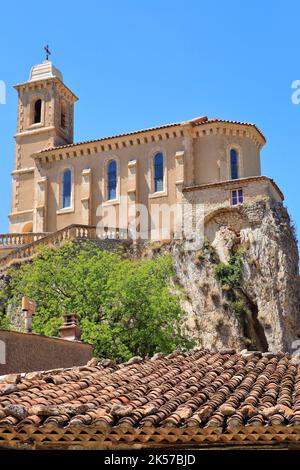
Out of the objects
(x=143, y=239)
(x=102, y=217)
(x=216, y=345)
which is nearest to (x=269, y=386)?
(x=216, y=345)

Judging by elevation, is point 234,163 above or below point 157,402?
above

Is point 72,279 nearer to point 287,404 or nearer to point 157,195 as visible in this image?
point 157,195

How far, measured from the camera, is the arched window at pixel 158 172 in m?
48.2

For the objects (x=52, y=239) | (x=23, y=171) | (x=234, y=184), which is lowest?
(x=52, y=239)

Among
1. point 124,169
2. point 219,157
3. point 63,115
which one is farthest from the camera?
point 63,115

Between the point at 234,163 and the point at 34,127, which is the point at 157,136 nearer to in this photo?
the point at 234,163

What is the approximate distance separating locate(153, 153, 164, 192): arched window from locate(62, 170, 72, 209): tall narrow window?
623 centimetres

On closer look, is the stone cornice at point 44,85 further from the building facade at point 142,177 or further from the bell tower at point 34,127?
the building facade at point 142,177

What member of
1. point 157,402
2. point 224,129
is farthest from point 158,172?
point 157,402

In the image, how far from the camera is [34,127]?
184ft

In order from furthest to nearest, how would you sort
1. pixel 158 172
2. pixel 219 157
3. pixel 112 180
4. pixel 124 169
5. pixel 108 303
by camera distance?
1. pixel 112 180
2. pixel 124 169
3. pixel 158 172
4. pixel 219 157
5. pixel 108 303

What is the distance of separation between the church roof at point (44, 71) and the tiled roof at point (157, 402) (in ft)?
150

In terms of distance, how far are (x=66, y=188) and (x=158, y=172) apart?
22.1 feet
